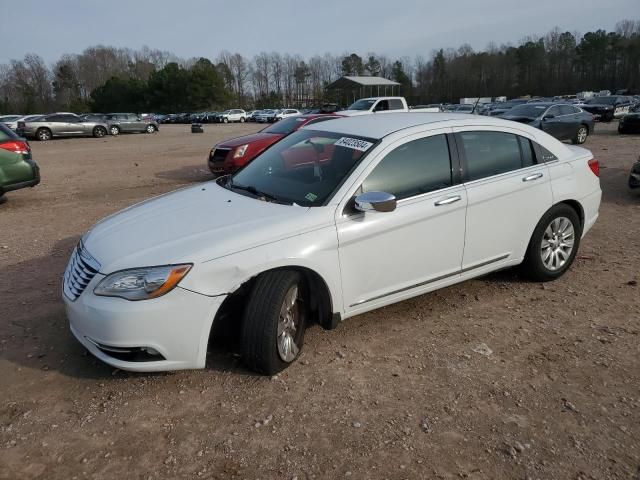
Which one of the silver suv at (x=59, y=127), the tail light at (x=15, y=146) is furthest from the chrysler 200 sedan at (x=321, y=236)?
the silver suv at (x=59, y=127)

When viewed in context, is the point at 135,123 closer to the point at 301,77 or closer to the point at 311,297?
the point at 311,297

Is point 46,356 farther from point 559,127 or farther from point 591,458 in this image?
point 559,127

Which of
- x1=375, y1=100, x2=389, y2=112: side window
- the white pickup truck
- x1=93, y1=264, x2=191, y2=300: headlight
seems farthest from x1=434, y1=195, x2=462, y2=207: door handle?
x1=375, y1=100, x2=389, y2=112: side window

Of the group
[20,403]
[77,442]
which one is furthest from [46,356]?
[77,442]

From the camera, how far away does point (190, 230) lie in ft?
10.6

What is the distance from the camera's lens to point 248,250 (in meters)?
3.04

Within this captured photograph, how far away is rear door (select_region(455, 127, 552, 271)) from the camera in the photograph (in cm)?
403

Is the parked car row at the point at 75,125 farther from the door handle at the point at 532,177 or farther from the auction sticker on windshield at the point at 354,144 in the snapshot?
the door handle at the point at 532,177

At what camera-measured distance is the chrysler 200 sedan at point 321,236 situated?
2975mm

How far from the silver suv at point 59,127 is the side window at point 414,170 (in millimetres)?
30219

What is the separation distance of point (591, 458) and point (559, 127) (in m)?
16.1

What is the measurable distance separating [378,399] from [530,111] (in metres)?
15.8

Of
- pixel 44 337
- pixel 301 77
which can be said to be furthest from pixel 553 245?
pixel 301 77

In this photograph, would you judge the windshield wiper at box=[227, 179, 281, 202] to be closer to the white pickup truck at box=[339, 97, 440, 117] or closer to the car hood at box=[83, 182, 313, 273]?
the car hood at box=[83, 182, 313, 273]
